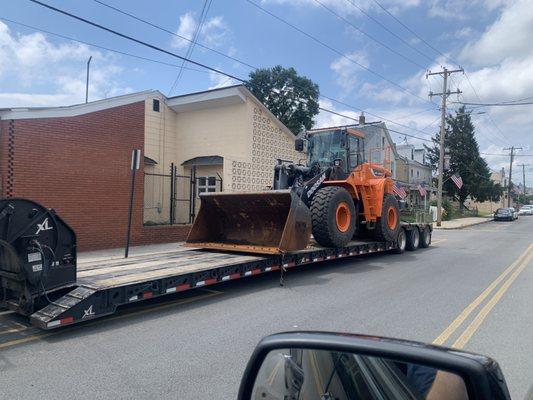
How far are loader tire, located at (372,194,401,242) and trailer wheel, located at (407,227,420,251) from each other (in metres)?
1.90

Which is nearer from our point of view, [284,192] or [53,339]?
[53,339]

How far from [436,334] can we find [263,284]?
426 centimetres

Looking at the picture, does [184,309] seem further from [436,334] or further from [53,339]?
[436,334]

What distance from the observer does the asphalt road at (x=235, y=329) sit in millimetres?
4500

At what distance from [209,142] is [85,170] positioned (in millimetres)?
7317

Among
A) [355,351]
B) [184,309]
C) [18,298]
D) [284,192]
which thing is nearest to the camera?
[355,351]

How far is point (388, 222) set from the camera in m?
14.0

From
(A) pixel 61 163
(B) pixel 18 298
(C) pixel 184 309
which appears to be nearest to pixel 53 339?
(B) pixel 18 298

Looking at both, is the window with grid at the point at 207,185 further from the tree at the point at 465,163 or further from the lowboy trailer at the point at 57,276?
the tree at the point at 465,163

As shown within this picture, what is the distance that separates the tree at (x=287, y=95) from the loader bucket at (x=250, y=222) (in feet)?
119

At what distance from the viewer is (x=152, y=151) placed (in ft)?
64.7

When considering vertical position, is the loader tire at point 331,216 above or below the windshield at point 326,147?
below

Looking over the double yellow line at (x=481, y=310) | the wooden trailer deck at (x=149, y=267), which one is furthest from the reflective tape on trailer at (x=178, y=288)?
the double yellow line at (x=481, y=310)

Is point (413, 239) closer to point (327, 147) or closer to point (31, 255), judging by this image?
point (327, 147)
